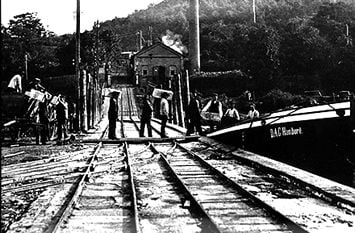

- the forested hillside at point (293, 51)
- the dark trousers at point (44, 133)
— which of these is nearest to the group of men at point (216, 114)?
the dark trousers at point (44, 133)

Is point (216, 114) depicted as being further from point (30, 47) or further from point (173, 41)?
point (173, 41)

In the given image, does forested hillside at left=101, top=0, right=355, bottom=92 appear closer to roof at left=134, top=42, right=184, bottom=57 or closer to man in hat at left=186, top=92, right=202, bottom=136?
roof at left=134, top=42, right=184, bottom=57

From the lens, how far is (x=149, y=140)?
17.2 meters

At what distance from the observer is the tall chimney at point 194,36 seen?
6244 cm

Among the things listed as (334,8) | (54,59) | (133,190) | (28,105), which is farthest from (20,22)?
(133,190)

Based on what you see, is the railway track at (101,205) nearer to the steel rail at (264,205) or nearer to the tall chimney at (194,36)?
the steel rail at (264,205)

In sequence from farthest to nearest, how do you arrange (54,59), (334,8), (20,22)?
(20,22) < (54,59) < (334,8)

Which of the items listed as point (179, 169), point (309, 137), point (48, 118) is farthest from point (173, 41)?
point (179, 169)

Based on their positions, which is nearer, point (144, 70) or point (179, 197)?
point (179, 197)

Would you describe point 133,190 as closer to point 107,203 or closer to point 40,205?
point 107,203

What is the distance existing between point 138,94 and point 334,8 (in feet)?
96.0

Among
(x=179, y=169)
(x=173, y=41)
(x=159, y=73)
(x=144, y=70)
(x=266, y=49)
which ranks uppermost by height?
(x=173, y=41)

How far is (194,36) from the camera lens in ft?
211

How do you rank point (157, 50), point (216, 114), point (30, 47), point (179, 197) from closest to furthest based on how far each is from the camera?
point (179, 197)
point (216, 114)
point (157, 50)
point (30, 47)
